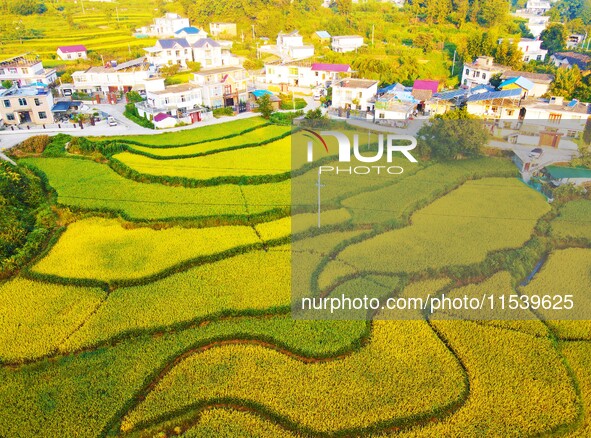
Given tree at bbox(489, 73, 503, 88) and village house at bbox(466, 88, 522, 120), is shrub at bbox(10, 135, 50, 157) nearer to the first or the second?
village house at bbox(466, 88, 522, 120)

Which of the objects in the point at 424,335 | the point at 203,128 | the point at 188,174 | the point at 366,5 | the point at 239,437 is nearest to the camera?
the point at 239,437

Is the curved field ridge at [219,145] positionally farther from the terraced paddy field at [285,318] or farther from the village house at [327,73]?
the village house at [327,73]

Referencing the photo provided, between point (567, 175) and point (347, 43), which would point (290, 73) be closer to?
point (347, 43)

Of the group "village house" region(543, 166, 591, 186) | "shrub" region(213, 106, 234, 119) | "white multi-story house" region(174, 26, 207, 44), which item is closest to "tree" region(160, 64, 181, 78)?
"white multi-story house" region(174, 26, 207, 44)

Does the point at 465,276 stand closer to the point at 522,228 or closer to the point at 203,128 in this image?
the point at 522,228

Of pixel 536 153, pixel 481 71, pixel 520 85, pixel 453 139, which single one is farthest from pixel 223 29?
pixel 536 153

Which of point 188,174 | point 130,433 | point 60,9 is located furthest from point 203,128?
point 60,9

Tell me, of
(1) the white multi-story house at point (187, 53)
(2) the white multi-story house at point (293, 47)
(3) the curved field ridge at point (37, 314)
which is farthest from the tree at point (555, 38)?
(3) the curved field ridge at point (37, 314)
